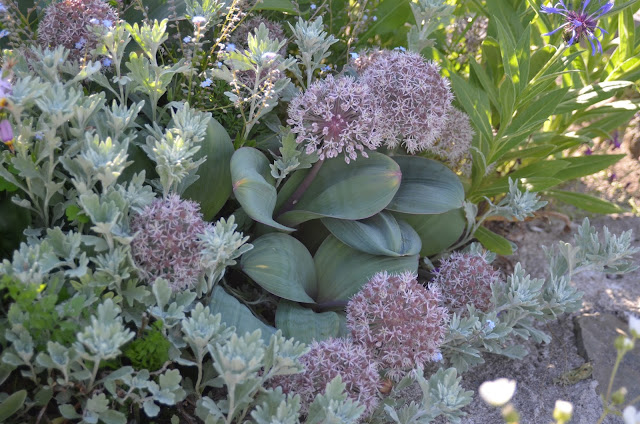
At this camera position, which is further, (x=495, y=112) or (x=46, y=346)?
Answer: (x=495, y=112)

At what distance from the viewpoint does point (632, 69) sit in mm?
2475

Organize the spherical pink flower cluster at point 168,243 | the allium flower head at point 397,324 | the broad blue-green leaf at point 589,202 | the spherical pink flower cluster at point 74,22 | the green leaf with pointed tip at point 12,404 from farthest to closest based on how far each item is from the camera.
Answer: the broad blue-green leaf at point 589,202, the spherical pink flower cluster at point 74,22, the allium flower head at point 397,324, the spherical pink flower cluster at point 168,243, the green leaf with pointed tip at point 12,404

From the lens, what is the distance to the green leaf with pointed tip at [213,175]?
1.90 m

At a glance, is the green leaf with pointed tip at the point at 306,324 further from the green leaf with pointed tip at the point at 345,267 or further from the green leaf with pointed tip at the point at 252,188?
the green leaf with pointed tip at the point at 252,188

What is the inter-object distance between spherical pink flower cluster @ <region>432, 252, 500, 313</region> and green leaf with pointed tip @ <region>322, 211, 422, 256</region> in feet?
0.46

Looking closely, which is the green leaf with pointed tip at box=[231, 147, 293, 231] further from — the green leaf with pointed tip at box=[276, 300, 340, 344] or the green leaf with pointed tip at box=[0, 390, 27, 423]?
the green leaf with pointed tip at box=[0, 390, 27, 423]

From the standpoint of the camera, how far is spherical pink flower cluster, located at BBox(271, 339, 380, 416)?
152 centimetres

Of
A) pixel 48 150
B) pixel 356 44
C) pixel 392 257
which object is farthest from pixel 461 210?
pixel 48 150

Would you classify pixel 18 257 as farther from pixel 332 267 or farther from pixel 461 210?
pixel 461 210

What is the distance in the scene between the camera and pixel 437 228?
2.17m

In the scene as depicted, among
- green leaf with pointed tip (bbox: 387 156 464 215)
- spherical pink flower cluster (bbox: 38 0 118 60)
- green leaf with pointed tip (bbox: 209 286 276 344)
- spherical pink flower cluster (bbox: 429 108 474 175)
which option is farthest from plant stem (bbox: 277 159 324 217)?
A: spherical pink flower cluster (bbox: 38 0 118 60)

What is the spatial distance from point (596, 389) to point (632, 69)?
1215 mm

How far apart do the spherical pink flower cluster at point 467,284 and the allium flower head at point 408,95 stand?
1.35 feet

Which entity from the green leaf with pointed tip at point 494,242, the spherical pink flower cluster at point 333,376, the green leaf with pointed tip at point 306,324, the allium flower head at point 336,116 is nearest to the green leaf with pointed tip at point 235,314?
the green leaf with pointed tip at point 306,324
